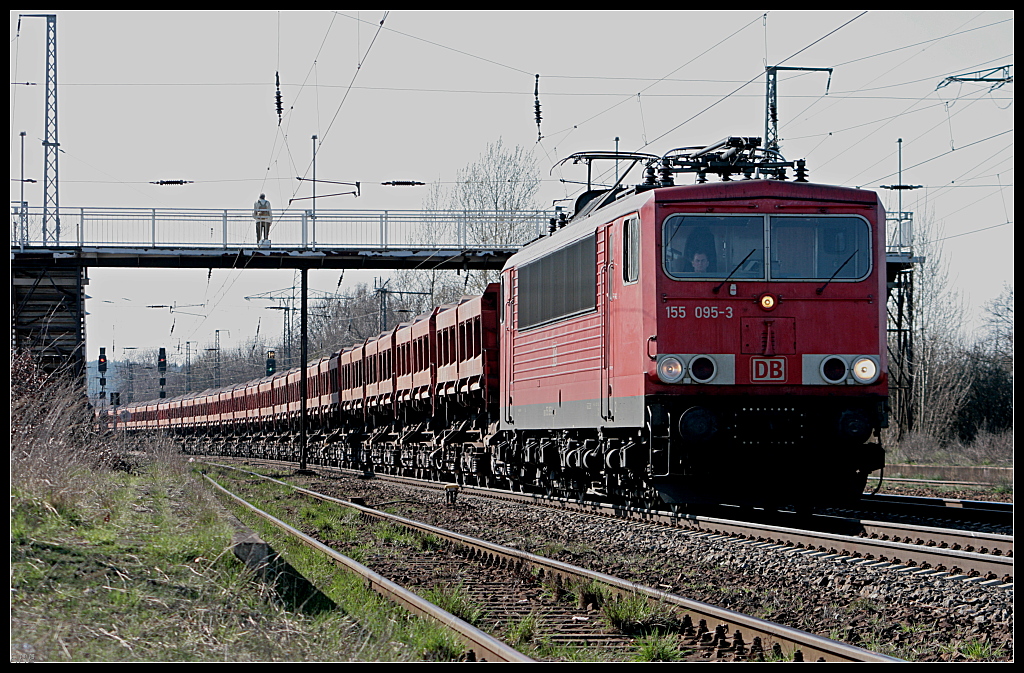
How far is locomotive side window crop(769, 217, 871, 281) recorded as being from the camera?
12.1 meters

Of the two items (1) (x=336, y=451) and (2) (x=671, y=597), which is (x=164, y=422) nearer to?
(1) (x=336, y=451)

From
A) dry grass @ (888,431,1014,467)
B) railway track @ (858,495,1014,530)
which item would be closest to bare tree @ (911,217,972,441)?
dry grass @ (888,431,1014,467)

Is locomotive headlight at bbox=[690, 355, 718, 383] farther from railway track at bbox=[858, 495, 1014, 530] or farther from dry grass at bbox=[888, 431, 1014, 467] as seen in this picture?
dry grass at bbox=[888, 431, 1014, 467]

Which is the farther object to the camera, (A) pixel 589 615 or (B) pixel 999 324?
(B) pixel 999 324

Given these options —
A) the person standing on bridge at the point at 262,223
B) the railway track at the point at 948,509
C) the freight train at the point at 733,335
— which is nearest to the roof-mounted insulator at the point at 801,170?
the freight train at the point at 733,335

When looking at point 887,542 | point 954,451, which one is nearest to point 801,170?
point 887,542

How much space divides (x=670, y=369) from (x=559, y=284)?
3343 mm

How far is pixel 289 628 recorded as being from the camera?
22.7ft

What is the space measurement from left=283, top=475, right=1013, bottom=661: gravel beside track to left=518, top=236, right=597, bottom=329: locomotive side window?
2745mm

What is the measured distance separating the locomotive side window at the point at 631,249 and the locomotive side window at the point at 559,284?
96cm

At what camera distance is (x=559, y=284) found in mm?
14797

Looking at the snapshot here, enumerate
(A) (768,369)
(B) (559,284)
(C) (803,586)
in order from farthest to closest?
(B) (559,284) < (A) (768,369) < (C) (803,586)

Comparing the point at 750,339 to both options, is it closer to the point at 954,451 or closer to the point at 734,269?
the point at 734,269

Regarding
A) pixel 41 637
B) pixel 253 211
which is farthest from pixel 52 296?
pixel 41 637
